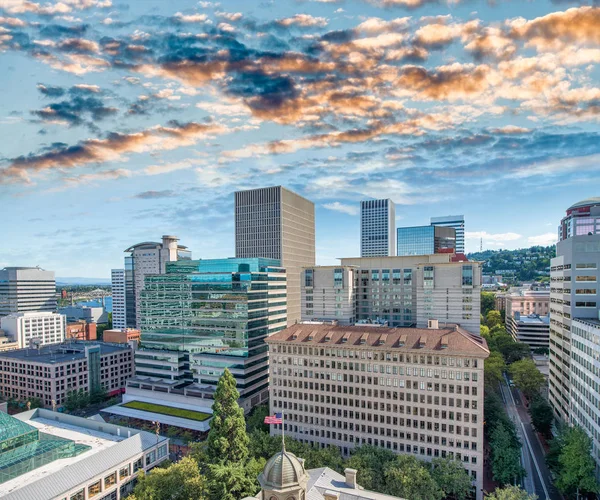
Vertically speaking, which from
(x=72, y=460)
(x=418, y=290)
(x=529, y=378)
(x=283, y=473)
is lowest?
(x=529, y=378)

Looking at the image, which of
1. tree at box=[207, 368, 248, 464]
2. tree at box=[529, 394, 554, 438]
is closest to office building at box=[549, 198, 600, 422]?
tree at box=[529, 394, 554, 438]

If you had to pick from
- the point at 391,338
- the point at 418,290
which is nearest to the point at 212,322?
the point at 391,338

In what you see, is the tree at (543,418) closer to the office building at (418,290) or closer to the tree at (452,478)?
the office building at (418,290)

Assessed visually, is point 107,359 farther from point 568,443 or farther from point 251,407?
point 568,443

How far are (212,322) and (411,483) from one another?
81676mm

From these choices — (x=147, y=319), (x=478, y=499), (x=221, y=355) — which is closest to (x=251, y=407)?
(x=221, y=355)

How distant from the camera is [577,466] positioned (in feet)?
235

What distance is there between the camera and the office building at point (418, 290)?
11050cm

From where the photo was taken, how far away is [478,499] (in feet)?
263

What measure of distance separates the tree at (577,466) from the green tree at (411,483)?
83.1 feet

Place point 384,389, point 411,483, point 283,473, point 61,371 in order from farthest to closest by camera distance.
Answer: point 61,371, point 384,389, point 411,483, point 283,473

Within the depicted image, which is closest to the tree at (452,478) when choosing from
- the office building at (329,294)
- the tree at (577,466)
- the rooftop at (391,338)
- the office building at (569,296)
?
the tree at (577,466)

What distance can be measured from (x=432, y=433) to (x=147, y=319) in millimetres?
104840

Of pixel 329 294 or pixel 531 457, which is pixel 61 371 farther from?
pixel 531 457
